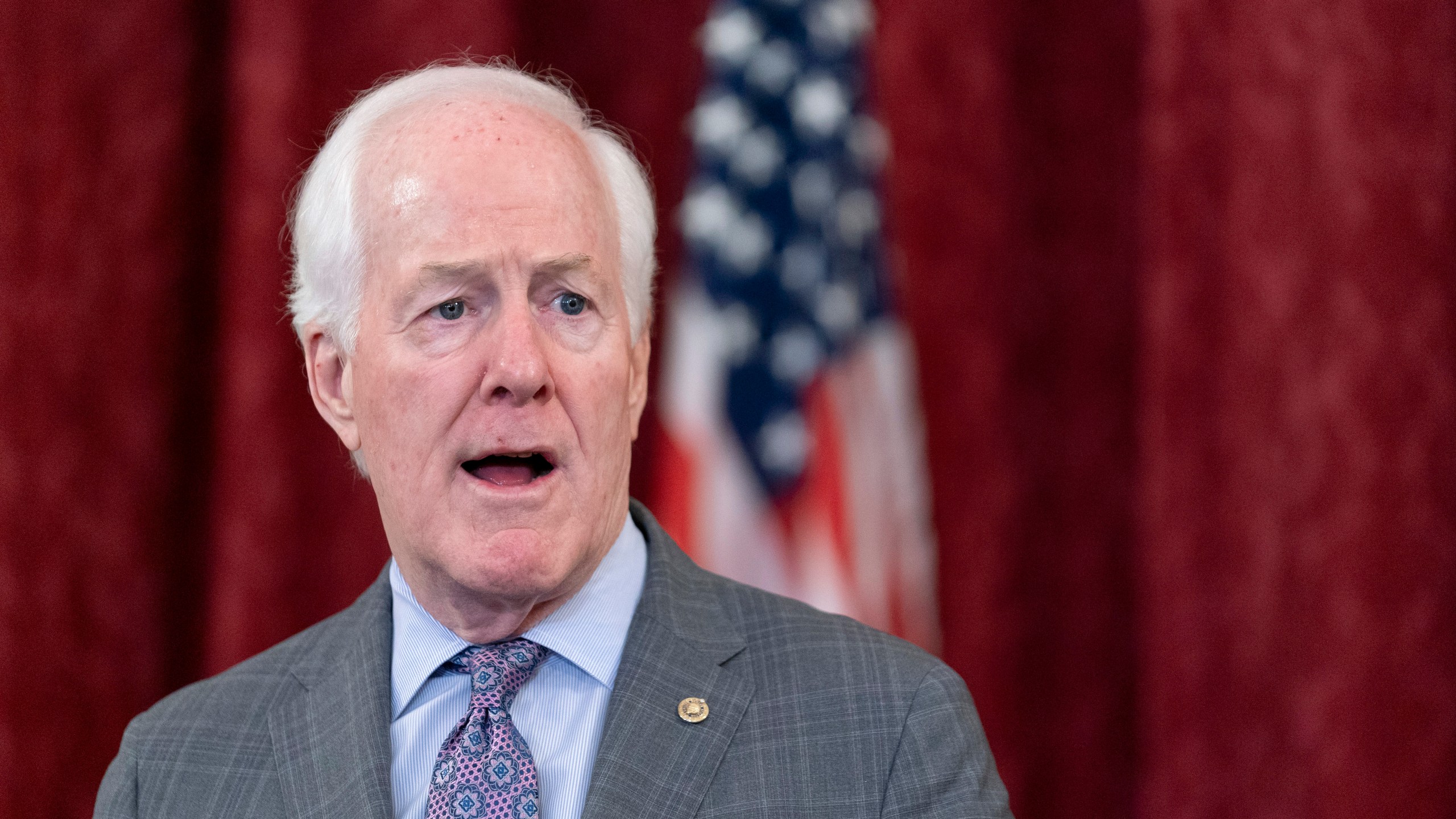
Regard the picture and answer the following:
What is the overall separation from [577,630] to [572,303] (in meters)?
0.40

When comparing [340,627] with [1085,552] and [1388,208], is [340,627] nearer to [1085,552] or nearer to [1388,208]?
[1085,552]

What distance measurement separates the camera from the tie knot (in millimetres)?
1579

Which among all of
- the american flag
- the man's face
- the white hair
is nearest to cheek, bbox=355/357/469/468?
the man's face

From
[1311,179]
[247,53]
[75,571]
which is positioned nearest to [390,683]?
[75,571]

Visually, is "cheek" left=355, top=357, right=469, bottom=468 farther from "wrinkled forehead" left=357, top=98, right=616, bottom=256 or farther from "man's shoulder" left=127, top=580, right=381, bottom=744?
"man's shoulder" left=127, top=580, right=381, bottom=744

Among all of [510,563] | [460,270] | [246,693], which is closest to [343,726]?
[246,693]

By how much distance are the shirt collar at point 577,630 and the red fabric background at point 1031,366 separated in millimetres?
1299

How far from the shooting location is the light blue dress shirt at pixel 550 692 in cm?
155

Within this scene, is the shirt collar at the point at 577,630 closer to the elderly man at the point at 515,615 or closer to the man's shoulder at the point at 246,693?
the elderly man at the point at 515,615

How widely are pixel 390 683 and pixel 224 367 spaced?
5.25ft

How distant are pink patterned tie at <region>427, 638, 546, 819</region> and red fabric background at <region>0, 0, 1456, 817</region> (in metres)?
1.41

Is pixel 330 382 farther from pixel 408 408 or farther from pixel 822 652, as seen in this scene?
pixel 822 652

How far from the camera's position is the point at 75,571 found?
2873 mm

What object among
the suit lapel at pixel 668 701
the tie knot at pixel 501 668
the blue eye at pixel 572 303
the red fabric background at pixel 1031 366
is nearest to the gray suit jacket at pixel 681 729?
the suit lapel at pixel 668 701
